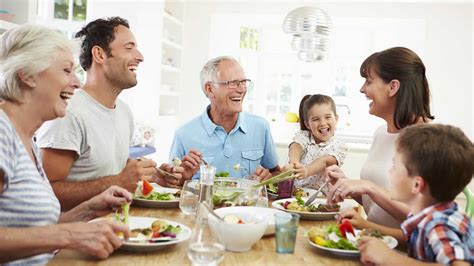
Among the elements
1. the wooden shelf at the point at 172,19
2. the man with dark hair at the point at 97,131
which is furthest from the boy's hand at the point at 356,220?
the wooden shelf at the point at 172,19

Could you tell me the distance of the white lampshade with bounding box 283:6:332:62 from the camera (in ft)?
13.6

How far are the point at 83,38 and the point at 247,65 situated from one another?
19.6 ft

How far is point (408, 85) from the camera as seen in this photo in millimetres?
1954

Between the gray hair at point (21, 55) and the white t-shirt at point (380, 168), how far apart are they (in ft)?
4.28

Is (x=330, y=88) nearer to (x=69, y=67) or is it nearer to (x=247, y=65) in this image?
(x=247, y=65)

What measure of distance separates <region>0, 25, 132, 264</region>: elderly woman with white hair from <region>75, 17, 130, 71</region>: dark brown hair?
757 millimetres

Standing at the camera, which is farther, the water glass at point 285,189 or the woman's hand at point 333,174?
the water glass at point 285,189

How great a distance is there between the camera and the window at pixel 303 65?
802 cm

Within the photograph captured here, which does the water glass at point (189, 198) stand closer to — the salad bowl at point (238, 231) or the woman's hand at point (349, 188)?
the salad bowl at point (238, 231)

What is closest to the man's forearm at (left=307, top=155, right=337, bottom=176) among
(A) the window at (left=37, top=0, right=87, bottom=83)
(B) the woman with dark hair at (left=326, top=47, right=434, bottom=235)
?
(B) the woman with dark hair at (left=326, top=47, right=434, bottom=235)

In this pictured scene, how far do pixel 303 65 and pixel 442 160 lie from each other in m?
7.32

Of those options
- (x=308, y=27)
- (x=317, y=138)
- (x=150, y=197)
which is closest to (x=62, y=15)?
(x=308, y=27)

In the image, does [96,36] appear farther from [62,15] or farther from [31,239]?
[62,15]

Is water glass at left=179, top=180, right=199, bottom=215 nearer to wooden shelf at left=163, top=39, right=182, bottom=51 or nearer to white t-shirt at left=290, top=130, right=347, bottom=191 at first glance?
white t-shirt at left=290, top=130, right=347, bottom=191
